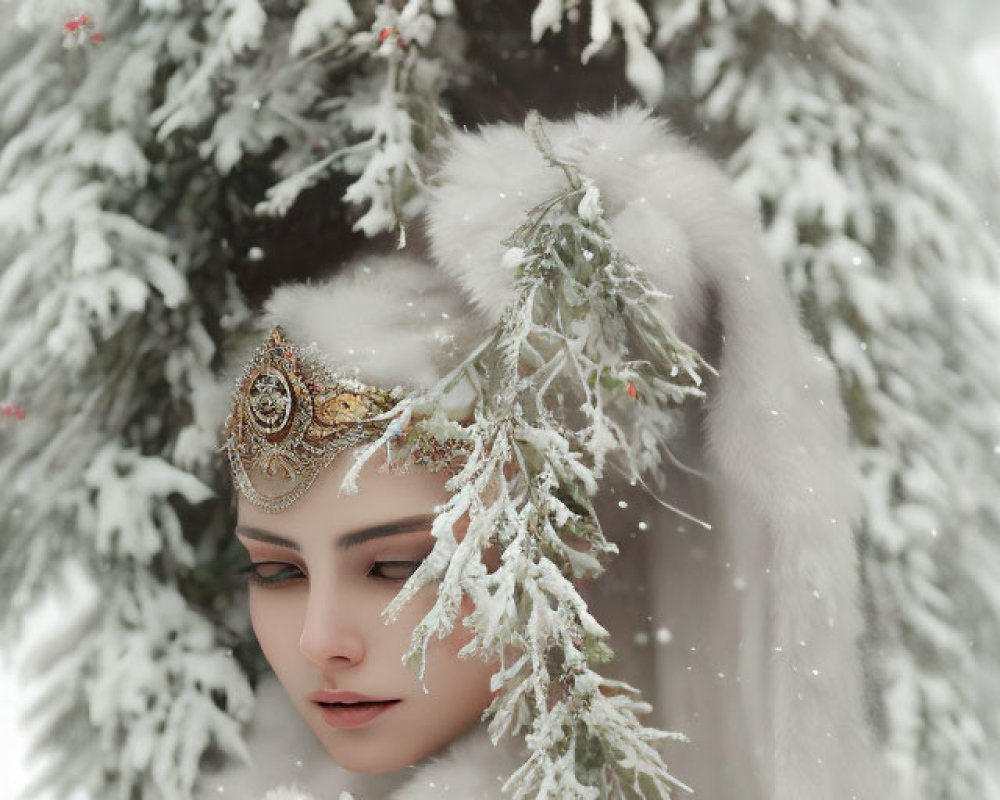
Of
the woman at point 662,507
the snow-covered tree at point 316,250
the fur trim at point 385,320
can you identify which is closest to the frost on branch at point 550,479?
the woman at point 662,507

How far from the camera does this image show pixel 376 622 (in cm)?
173

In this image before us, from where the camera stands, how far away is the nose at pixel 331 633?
172cm

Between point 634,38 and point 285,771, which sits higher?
point 634,38

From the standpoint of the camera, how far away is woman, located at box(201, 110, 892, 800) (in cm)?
159

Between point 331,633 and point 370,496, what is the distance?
7.7 inches

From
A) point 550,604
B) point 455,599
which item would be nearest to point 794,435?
point 550,604

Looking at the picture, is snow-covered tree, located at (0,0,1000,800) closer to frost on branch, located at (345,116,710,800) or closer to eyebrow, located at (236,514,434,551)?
frost on branch, located at (345,116,710,800)

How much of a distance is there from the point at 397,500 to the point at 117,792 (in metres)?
0.82

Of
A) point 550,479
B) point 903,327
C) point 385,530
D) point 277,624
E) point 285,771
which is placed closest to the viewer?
point 550,479

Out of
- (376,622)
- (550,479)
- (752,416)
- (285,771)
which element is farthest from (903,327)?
(285,771)

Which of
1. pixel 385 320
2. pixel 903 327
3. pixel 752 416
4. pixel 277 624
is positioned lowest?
pixel 277 624

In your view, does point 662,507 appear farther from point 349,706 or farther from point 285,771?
point 285,771

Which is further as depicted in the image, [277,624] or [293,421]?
[277,624]

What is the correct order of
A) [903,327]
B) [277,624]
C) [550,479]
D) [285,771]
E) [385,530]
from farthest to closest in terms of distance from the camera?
1. [285,771]
2. [277,624]
3. [385,530]
4. [903,327]
5. [550,479]
